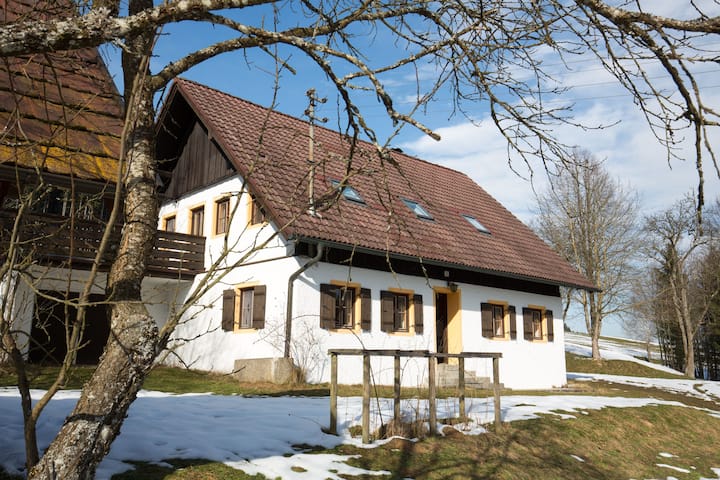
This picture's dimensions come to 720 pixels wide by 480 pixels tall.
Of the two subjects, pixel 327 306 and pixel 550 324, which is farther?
pixel 550 324

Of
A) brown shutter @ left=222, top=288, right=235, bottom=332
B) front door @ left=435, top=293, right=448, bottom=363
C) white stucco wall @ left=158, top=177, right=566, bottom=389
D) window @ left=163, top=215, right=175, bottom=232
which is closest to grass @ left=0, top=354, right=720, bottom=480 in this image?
white stucco wall @ left=158, top=177, right=566, bottom=389

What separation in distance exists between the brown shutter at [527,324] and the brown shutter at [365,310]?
6.38m

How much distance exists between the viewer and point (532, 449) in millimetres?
7863

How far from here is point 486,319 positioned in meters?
17.1

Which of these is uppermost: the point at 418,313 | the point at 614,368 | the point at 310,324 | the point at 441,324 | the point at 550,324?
the point at 418,313

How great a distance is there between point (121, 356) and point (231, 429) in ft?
10.1

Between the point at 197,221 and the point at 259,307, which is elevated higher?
the point at 197,221

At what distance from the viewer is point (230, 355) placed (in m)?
14.3

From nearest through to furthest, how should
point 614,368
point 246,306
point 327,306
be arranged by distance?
point 327,306 → point 246,306 → point 614,368

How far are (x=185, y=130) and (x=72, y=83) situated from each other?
9.05 meters

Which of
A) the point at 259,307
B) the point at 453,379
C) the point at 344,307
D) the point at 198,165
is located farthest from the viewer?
the point at 198,165

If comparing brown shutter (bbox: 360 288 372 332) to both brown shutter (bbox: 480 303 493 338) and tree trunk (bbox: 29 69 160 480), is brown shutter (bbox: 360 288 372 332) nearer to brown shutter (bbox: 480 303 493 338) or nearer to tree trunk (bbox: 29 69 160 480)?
brown shutter (bbox: 480 303 493 338)

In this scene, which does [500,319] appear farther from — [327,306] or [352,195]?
[327,306]

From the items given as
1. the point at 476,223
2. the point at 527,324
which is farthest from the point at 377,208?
the point at 527,324
